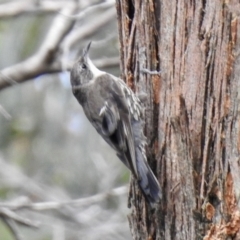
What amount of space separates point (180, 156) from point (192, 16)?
67cm

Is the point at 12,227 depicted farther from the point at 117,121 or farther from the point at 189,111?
the point at 189,111

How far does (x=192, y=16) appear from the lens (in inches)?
128

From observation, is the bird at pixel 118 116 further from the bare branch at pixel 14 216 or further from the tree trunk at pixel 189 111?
the bare branch at pixel 14 216

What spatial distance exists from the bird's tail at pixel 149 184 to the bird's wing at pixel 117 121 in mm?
286

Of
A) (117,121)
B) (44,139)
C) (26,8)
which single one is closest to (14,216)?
(117,121)

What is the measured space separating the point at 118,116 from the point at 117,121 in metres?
0.06

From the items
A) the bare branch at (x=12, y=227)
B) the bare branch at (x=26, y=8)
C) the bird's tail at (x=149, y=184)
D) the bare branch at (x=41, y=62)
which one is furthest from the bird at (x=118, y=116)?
the bare branch at (x=26, y=8)

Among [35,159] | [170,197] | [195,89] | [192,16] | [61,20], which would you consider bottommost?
[170,197]

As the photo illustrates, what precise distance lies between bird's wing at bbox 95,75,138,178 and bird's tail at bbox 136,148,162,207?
11.3 inches

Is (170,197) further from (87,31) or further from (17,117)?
(17,117)

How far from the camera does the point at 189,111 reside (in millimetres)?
3256

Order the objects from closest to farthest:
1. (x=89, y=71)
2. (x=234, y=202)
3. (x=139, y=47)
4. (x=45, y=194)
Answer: (x=234, y=202), (x=139, y=47), (x=89, y=71), (x=45, y=194)

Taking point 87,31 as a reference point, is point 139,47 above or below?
below

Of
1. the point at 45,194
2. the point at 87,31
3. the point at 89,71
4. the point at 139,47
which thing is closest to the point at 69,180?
the point at 45,194
